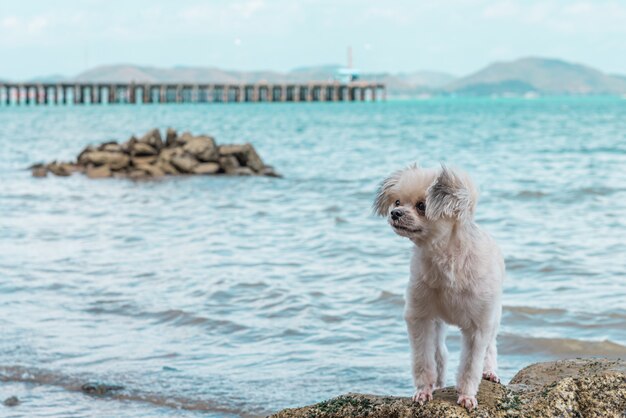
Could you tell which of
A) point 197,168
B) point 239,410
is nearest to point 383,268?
point 239,410

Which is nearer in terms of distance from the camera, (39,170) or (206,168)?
(206,168)

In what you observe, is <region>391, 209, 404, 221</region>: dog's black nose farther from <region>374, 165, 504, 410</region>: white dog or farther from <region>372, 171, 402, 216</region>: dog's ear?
<region>372, 171, 402, 216</region>: dog's ear

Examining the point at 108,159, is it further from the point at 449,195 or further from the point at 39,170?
the point at 449,195

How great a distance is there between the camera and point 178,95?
360 feet

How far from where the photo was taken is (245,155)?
1017 inches

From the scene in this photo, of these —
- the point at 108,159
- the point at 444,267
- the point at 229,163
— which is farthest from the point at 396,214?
the point at 108,159

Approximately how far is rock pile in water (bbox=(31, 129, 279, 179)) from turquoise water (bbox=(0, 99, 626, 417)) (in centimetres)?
411

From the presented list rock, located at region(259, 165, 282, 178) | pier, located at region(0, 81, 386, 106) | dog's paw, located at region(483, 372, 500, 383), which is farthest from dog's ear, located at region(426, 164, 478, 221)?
pier, located at region(0, 81, 386, 106)

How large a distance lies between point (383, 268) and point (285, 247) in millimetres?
2063

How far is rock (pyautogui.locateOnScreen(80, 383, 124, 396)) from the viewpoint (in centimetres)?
684

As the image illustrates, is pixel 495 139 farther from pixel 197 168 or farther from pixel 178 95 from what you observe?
pixel 178 95

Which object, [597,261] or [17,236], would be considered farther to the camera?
[17,236]

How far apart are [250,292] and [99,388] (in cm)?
322

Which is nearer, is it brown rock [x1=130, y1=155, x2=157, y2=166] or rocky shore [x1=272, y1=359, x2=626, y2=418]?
rocky shore [x1=272, y1=359, x2=626, y2=418]
